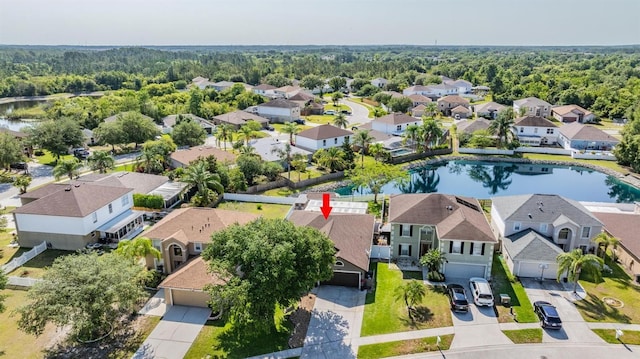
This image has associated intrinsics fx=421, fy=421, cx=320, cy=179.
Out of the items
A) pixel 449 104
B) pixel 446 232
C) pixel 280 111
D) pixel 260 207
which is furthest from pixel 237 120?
pixel 446 232

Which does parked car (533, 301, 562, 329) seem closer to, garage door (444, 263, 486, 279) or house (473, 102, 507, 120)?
garage door (444, 263, 486, 279)

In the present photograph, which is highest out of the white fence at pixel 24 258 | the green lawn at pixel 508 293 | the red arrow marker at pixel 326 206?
the red arrow marker at pixel 326 206

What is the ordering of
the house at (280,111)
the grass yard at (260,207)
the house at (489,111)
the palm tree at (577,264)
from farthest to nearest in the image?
the house at (489,111)
the house at (280,111)
the grass yard at (260,207)
the palm tree at (577,264)

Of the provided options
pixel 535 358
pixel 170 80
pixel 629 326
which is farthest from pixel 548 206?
pixel 170 80

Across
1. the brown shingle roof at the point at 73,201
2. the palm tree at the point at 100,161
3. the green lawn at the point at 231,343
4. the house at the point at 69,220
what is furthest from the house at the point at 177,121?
the green lawn at the point at 231,343

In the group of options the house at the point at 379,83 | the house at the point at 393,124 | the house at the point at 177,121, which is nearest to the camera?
the house at the point at 393,124

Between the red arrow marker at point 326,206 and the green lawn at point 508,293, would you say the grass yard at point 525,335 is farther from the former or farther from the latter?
the red arrow marker at point 326,206

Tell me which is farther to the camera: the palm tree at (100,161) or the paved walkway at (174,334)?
the palm tree at (100,161)

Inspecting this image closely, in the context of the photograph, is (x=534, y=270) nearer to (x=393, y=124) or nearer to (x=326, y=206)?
(x=326, y=206)
